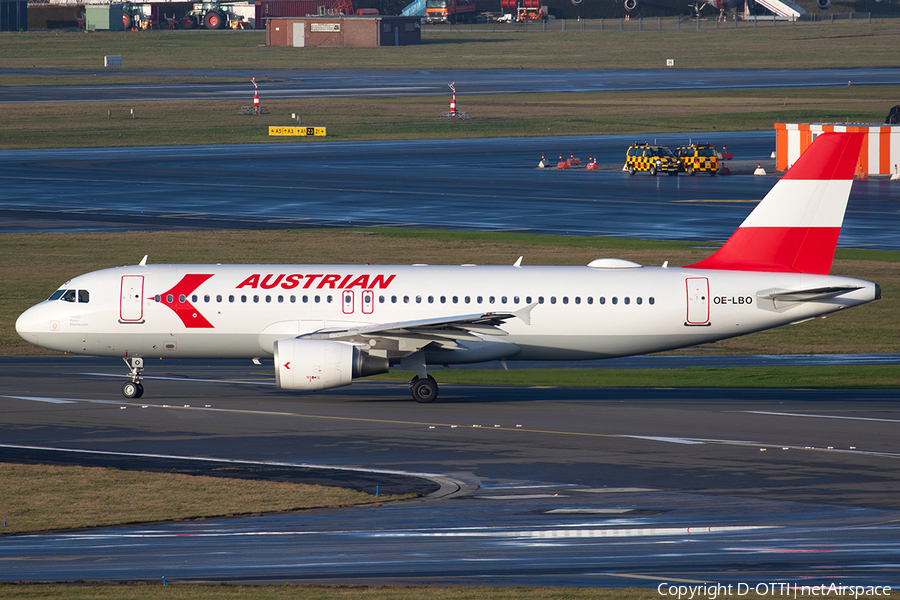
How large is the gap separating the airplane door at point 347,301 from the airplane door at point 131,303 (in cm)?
632

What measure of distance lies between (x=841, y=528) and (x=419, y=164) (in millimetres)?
79264

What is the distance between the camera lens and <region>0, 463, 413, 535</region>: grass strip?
24953mm

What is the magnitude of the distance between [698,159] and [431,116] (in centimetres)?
4396

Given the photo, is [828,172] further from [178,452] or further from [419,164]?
[419,164]

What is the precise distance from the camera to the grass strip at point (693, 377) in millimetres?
40500

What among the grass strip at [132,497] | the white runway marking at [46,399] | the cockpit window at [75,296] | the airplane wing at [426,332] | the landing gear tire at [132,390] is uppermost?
the cockpit window at [75,296]

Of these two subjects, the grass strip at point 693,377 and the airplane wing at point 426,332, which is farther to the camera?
the grass strip at point 693,377

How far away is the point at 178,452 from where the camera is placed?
30953mm

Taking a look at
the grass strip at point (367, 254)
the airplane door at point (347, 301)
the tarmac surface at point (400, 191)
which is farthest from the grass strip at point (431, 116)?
the airplane door at point (347, 301)

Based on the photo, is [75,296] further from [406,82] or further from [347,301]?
[406,82]

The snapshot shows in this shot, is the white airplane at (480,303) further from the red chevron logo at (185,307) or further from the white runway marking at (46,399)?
the white runway marking at (46,399)

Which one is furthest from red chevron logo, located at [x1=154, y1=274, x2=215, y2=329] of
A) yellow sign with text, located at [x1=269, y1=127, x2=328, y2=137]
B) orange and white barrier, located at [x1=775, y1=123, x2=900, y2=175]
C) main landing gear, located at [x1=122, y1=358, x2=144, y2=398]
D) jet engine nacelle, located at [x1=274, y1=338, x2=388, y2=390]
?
yellow sign with text, located at [x1=269, y1=127, x2=328, y2=137]

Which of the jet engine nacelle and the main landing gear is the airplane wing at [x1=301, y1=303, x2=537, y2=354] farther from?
the main landing gear

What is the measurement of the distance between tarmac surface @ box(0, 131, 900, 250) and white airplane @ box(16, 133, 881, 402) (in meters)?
28.9
